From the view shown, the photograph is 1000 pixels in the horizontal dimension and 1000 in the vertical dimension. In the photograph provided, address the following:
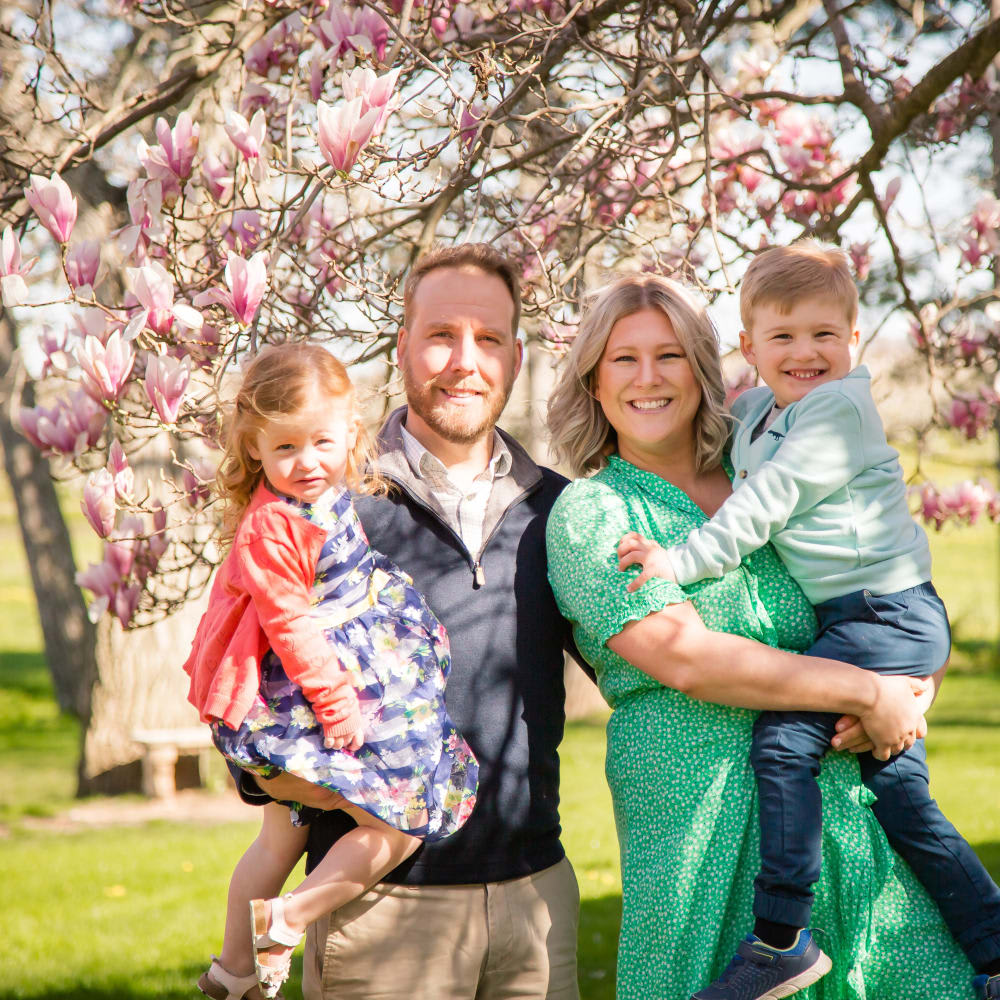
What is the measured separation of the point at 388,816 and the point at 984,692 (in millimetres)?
12769

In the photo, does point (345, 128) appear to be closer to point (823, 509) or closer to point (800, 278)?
point (800, 278)

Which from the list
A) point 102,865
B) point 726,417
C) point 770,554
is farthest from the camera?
point 102,865

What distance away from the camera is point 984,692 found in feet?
44.2

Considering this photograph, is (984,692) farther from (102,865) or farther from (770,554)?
(770,554)

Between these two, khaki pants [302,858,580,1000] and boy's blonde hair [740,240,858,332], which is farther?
boy's blonde hair [740,240,858,332]

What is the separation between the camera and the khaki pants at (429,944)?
242 cm

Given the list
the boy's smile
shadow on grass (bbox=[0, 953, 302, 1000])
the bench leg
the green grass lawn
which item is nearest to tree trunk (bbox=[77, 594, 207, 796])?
the bench leg

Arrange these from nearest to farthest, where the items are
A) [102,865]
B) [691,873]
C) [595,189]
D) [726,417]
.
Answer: [691,873] → [726,417] → [595,189] → [102,865]

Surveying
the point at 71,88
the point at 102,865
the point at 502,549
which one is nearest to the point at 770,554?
the point at 502,549

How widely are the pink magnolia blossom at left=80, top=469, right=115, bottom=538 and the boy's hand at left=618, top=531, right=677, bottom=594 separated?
1250 millimetres

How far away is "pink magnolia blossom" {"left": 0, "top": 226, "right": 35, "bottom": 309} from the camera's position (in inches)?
95.6

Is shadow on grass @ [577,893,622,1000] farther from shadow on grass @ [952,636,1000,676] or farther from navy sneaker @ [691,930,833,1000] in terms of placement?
shadow on grass @ [952,636,1000,676]

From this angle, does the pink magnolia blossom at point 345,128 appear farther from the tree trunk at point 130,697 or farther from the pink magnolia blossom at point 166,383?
the tree trunk at point 130,697

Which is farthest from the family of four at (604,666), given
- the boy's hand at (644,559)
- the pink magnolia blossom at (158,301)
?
the pink magnolia blossom at (158,301)
